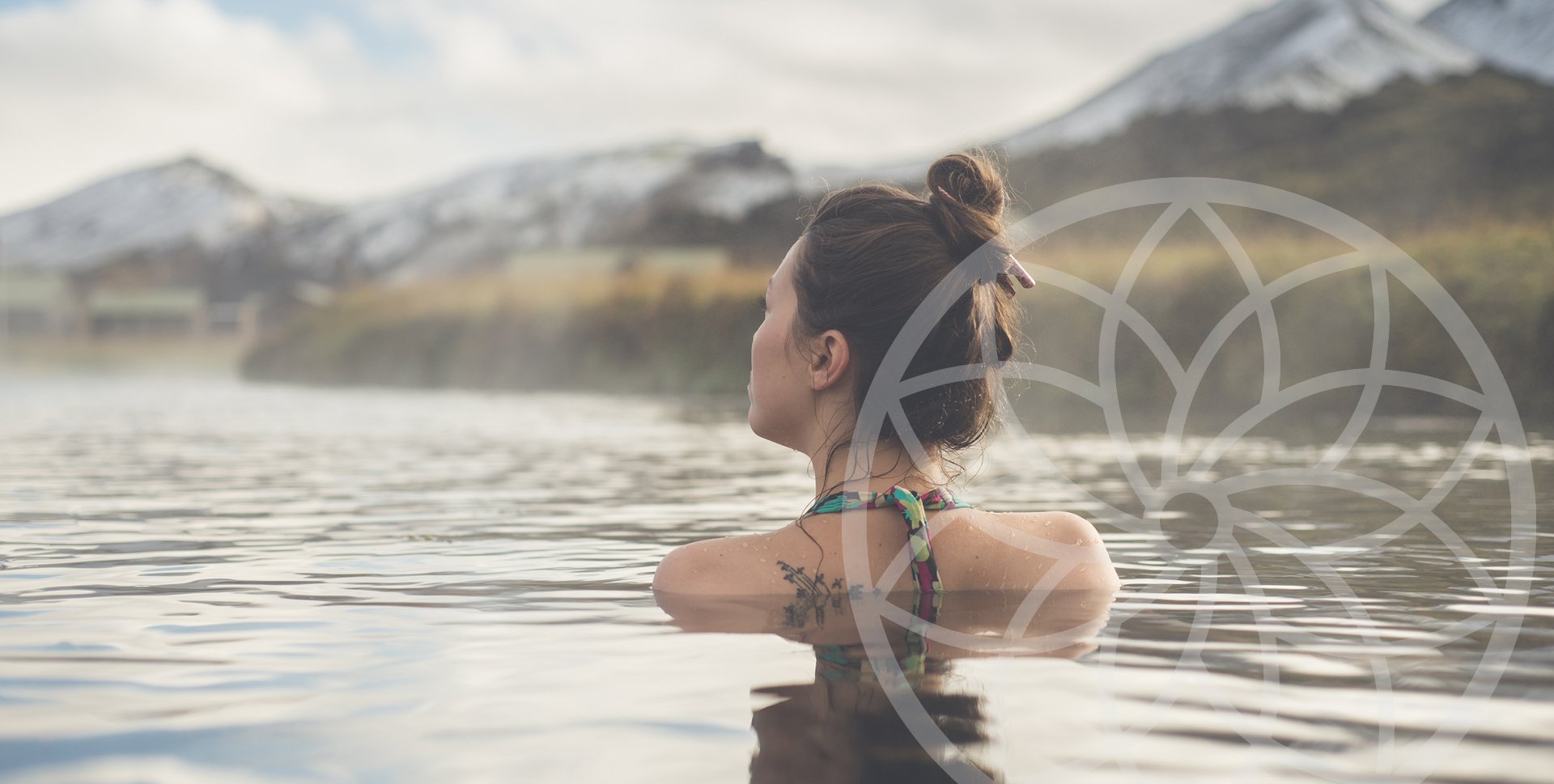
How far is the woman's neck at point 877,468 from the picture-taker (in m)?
3.58

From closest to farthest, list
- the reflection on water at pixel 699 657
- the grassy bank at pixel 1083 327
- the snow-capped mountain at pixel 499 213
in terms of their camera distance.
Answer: the reflection on water at pixel 699 657 → the grassy bank at pixel 1083 327 → the snow-capped mountain at pixel 499 213

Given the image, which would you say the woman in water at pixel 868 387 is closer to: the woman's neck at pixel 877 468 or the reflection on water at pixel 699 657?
the woman's neck at pixel 877 468

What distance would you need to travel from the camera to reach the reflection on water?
2346 millimetres

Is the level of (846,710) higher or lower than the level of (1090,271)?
lower

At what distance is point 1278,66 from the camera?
52.8 m

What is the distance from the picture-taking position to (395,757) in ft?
7.73

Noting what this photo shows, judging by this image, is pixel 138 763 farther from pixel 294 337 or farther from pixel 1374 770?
pixel 294 337

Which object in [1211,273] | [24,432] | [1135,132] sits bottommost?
[24,432]

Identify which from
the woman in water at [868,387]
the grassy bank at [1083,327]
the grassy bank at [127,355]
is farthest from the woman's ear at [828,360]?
the grassy bank at [127,355]

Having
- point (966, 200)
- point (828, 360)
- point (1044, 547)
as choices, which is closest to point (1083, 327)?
point (1044, 547)

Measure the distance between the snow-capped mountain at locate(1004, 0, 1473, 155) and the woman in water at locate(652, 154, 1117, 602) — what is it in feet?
146

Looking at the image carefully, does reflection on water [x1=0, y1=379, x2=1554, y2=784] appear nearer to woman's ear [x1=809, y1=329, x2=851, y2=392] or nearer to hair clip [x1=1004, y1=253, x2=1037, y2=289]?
woman's ear [x1=809, y1=329, x2=851, y2=392]

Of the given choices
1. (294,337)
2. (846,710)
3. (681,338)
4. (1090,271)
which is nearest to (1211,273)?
(1090,271)

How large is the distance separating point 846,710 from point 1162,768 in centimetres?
58
